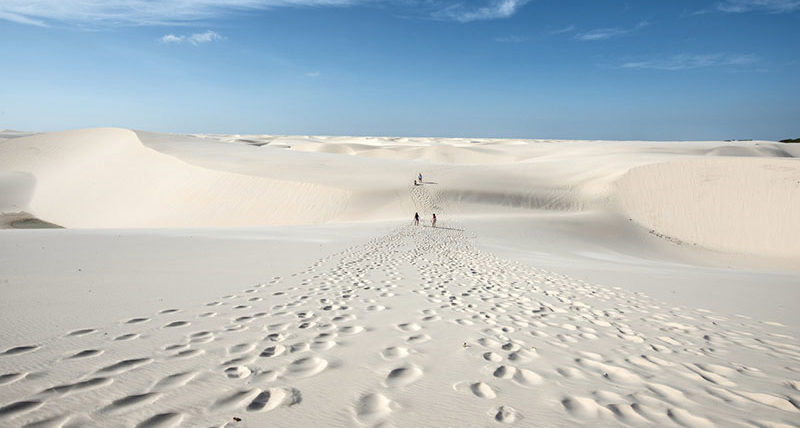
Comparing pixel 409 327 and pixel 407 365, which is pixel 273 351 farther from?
pixel 409 327

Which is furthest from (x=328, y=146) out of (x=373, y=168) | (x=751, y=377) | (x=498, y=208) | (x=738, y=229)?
(x=751, y=377)

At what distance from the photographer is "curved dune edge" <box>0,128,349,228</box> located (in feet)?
71.9

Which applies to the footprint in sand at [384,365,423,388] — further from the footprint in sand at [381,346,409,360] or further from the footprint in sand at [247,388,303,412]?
the footprint in sand at [247,388,303,412]

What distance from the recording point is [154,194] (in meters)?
24.7

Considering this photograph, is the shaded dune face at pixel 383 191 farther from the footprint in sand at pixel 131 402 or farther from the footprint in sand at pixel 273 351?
the footprint in sand at pixel 131 402

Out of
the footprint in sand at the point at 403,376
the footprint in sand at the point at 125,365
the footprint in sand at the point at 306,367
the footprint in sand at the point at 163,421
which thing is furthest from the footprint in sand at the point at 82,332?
the footprint in sand at the point at 403,376

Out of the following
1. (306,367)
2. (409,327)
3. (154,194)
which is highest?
(154,194)

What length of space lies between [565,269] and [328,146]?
55.6 m

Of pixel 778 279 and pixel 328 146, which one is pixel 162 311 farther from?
pixel 328 146

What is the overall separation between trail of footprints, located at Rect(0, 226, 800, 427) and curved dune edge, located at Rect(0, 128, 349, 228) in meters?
17.3

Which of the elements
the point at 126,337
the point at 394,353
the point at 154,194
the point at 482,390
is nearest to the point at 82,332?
the point at 126,337

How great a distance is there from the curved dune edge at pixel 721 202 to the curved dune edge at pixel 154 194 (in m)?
16.5

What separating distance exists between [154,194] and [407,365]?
2654 cm

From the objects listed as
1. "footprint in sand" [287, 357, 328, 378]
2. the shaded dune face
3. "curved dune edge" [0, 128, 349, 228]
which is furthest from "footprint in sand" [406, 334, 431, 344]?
"curved dune edge" [0, 128, 349, 228]
